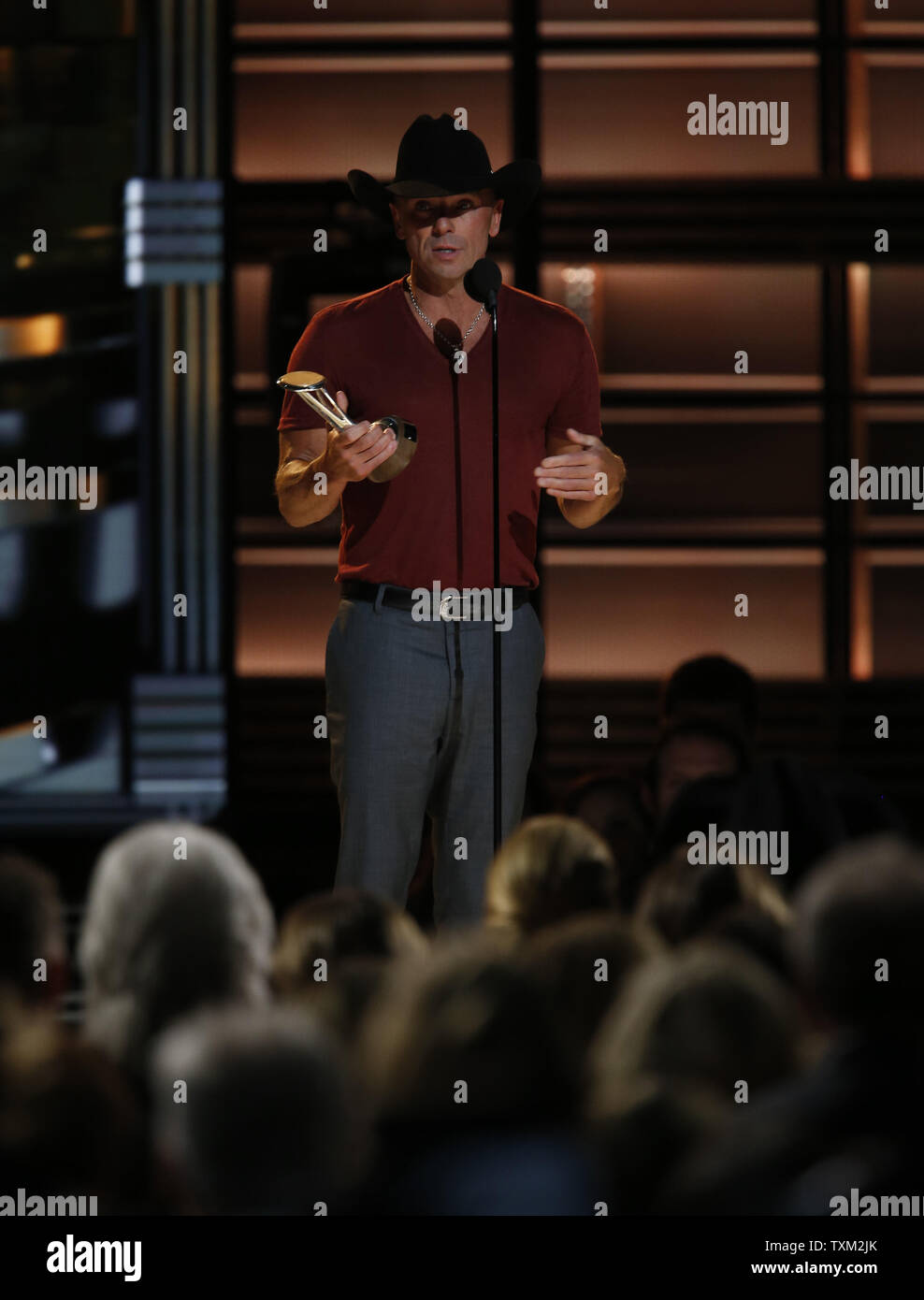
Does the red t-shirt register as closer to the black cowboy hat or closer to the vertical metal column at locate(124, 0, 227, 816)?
the black cowboy hat

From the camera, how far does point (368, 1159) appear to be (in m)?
1.35

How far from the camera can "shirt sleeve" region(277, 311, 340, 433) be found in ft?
8.98

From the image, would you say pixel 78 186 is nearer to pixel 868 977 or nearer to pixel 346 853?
pixel 346 853

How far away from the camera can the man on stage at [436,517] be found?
2639mm

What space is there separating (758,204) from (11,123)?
206 cm

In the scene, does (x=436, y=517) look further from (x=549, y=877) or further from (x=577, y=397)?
(x=549, y=877)

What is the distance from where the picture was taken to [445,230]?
263 cm

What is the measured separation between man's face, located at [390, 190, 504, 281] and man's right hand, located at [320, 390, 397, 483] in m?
0.32

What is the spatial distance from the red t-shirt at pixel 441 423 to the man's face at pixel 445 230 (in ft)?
0.36

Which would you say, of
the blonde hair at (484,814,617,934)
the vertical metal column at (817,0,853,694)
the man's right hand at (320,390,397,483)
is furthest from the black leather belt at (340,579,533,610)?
the vertical metal column at (817,0,853,694)

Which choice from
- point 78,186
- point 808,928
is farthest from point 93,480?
point 808,928

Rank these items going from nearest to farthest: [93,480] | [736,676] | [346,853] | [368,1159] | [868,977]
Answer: [368,1159] → [868,977] → [346,853] → [736,676] → [93,480]

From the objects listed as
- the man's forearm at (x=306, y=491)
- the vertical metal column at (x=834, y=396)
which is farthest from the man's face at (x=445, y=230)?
the vertical metal column at (x=834, y=396)

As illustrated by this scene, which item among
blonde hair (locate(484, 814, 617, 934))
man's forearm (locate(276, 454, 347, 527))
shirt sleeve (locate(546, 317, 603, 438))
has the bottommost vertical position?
blonde hair (locate(484, 814, 617, 934))
